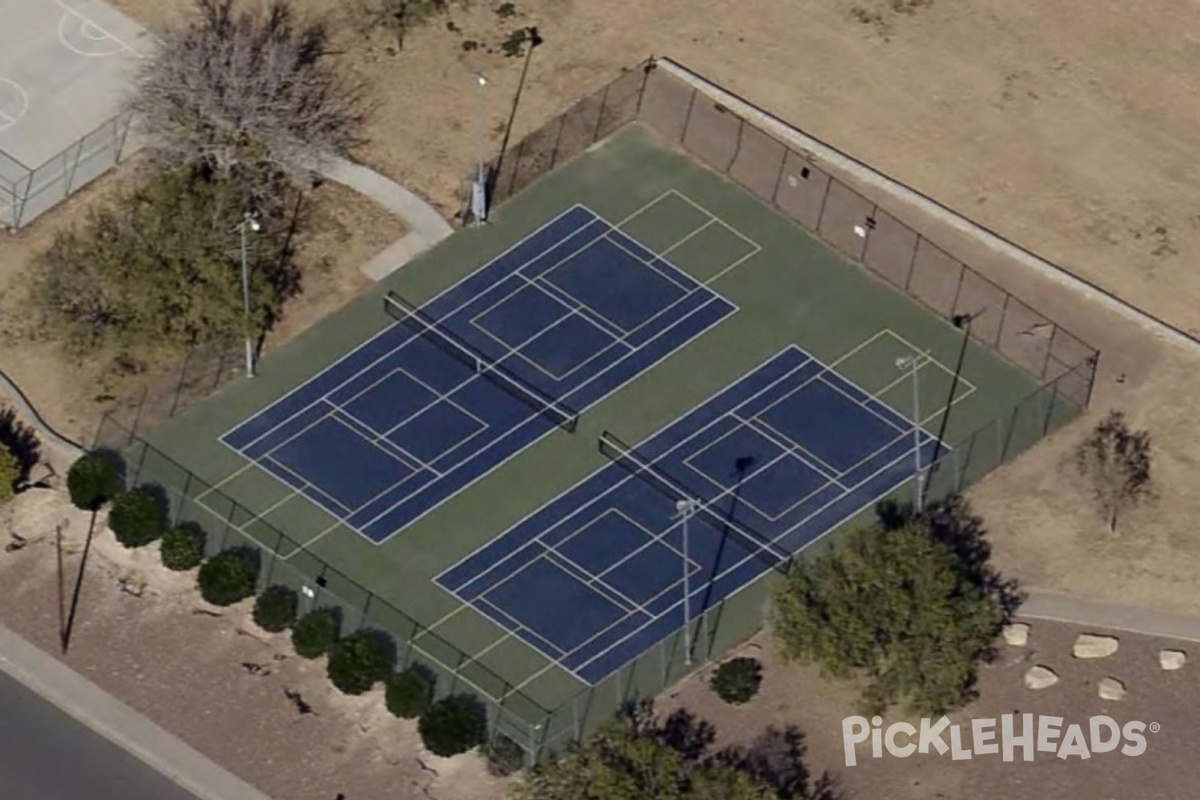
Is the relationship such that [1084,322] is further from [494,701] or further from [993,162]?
[494,701]

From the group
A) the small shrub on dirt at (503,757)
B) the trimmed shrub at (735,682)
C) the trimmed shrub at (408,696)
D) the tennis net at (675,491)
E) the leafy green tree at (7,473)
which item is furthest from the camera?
the leafy green tree at (7,473)

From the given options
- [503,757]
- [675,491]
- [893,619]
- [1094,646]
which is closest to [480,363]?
[675,491]

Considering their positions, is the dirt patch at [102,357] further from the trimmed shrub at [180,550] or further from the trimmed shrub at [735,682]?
the trimmed shrub at [735,682]

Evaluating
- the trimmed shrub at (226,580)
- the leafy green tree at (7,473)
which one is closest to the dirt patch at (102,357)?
the leafy green tree at (7,473)

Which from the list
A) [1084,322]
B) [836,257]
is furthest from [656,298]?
[1084,322]

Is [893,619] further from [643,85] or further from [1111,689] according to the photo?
[643,85]

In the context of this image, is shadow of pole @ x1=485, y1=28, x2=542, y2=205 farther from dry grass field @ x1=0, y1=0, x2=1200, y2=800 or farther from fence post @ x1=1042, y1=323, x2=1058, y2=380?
fence post @ x1=1042, y1=323, x2=1058, y2=380

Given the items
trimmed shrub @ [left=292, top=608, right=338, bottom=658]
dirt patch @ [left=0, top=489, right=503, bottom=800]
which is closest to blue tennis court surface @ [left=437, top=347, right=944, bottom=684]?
trimmed shrub @ [left=292, top=608, right=338, bottom=658]
